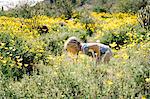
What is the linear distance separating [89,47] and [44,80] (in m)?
2.99

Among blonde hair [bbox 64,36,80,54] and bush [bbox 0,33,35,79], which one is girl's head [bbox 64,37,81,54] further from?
bush [bbox 0,33,35,79]

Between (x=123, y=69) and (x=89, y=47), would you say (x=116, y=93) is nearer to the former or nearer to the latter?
(x=123, y=69)

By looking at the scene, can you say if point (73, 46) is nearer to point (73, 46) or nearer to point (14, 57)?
point (73, 46)

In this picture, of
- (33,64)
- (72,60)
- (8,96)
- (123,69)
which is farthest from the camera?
(33,64)

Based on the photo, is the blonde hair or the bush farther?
the blonde hair

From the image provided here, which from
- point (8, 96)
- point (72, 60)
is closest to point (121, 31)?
point (72, 60)

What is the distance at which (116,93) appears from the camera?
399 centimetres

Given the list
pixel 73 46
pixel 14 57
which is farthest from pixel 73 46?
pixel 14 57

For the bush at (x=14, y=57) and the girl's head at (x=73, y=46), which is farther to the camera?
the girl's head at (x=73, y=46)

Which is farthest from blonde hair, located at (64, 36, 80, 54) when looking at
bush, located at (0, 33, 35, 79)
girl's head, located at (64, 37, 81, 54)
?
bush, located at (0, 33, 35, 79)

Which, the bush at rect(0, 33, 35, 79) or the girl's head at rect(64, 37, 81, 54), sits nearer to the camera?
the bush at rect(0, 33, 35, 79)

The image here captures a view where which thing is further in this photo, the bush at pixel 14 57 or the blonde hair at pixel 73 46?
the blonde hair at pixel 73 46

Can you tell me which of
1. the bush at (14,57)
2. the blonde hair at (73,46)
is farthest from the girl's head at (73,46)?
the bush at (14,57)

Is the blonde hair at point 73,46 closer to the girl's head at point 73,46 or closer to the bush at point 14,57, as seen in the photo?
the girl's head at point 73,46
